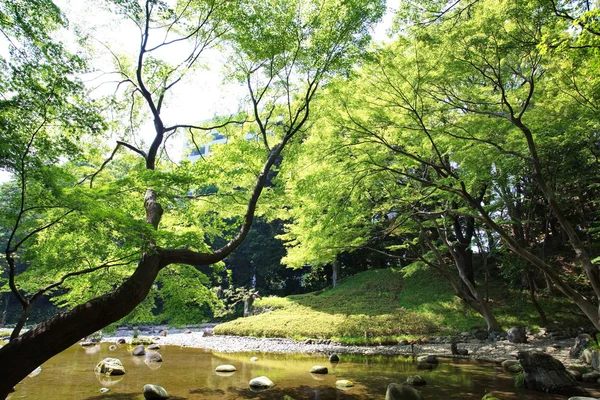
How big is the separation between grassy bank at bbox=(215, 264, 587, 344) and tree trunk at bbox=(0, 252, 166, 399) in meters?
11.3

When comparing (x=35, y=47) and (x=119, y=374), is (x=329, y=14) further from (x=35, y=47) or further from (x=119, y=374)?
(x=119, y=374)

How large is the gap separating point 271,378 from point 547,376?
620 centimetres

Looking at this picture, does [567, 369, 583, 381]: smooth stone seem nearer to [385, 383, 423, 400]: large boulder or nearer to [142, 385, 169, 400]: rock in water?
[385, 383, 423, 400]: large boulder

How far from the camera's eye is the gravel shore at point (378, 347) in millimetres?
11062

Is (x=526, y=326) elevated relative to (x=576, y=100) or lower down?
lower down

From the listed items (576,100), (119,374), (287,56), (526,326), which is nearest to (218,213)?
(287,56)

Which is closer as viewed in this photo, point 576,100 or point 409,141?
point 576,100

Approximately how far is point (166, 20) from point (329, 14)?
Answer: 11.8 ft

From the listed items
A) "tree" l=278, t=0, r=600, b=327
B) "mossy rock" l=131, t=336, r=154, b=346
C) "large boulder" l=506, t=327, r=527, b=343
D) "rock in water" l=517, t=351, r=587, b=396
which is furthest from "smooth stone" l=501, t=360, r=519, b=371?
"mossy rock" l=131, t=336, r=154, b=346

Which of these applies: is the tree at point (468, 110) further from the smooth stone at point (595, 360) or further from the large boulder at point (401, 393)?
the large boulder at point (401, 393)

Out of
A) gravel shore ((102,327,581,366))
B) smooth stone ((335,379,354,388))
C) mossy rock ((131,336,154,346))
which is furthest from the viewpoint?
mossy rock ((131,336,154,346))

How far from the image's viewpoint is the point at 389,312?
18.3 meters

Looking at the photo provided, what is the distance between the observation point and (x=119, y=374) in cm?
1002

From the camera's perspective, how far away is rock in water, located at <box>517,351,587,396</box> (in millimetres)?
6895
